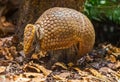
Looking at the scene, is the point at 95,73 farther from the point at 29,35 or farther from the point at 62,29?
the point at 29,35

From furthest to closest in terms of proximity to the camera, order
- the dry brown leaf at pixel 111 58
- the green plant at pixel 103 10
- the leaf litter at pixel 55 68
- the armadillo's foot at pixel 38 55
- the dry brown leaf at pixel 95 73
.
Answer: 1. the green plant at pixel 103 10
2. the dry brown leaf at pixel 111 58
3. the armadillo's foot at pixel 38 55
4. the dry brown leaf at pixel 95 73
5. the leaf litter at pixel 55 68

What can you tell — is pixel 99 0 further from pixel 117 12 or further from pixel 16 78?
pixel 16 78

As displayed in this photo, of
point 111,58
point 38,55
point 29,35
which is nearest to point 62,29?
point 29,35

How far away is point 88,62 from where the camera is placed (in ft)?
10.6

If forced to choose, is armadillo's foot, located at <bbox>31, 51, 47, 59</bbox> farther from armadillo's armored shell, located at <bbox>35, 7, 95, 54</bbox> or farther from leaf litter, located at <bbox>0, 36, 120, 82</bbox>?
armadillo's armored shell, located at <bbox>35, 7, 95, 54</bbox>

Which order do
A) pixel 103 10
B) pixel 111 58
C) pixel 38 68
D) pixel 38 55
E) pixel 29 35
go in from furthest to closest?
pixel 103 10, pixel 111 58, pixel 38 55, pixel 38 68, pixel 29 35

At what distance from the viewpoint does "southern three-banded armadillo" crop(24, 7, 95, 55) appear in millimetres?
2701

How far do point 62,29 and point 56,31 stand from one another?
50 mm

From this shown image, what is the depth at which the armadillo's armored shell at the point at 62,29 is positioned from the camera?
2.71 metres

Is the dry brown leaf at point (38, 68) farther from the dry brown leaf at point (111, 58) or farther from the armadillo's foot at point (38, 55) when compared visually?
the dry brown leaf at point (111, 58)

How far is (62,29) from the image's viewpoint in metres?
2.74

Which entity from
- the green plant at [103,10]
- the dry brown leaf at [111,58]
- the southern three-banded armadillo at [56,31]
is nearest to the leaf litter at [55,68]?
the dry brown leaf at [111,58]

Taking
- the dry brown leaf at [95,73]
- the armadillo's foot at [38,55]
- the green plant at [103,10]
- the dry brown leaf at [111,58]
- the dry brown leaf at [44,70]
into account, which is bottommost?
the dry brown leaf at [111,58]

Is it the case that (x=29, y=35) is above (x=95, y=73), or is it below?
above
